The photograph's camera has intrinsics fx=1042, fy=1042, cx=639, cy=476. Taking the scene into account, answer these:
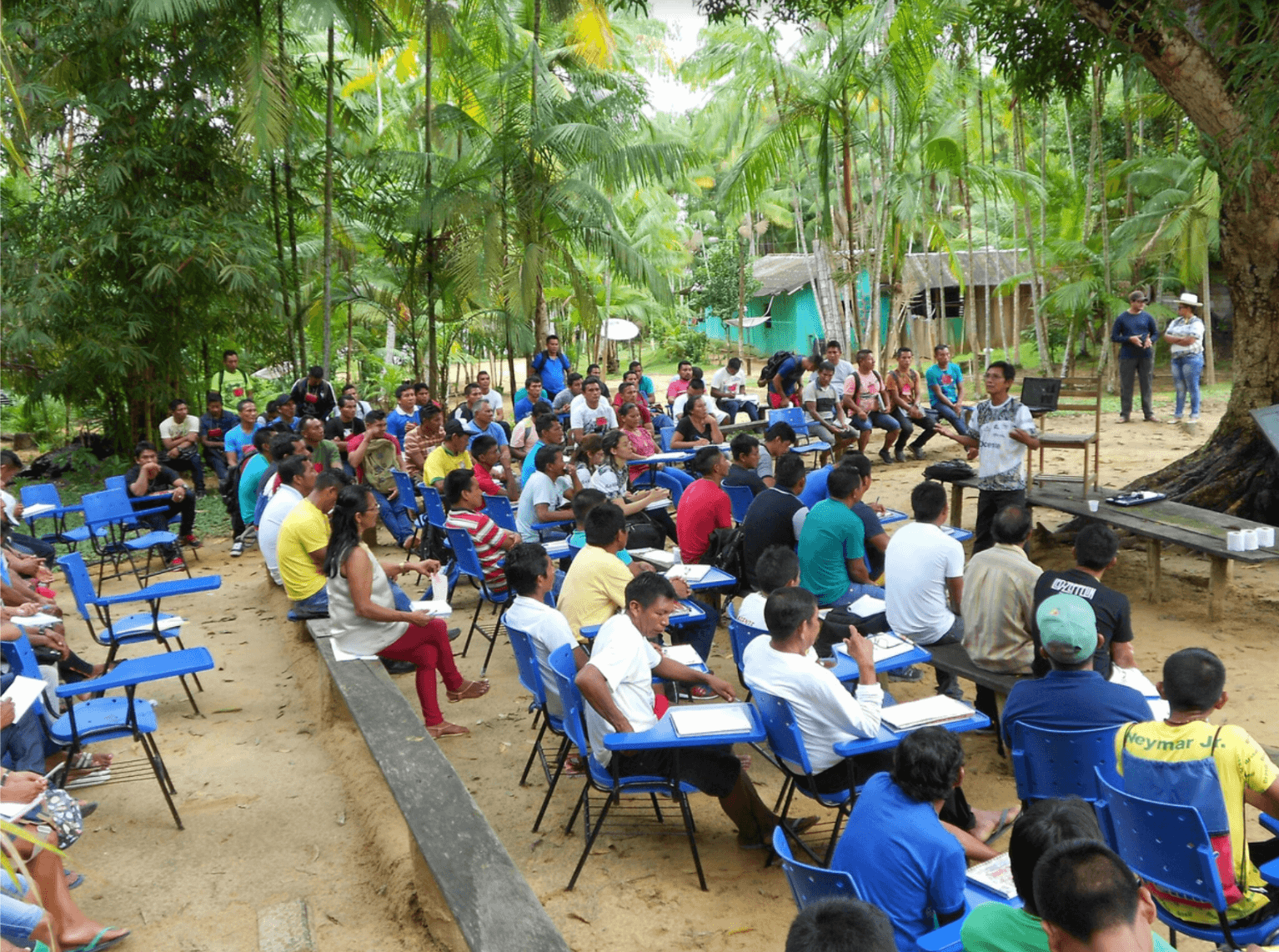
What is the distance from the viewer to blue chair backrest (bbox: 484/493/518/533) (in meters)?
8.12

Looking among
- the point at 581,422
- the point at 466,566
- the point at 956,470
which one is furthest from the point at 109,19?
the point at 956,470

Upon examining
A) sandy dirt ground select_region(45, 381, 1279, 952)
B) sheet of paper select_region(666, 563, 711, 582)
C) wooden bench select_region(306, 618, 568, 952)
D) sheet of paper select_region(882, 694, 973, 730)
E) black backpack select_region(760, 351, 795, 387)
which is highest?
black backpack select_region(760, 351, 795, 387)

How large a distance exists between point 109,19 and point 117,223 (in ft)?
8.17

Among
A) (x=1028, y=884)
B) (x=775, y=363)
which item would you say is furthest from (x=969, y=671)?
(x=775, y=363)

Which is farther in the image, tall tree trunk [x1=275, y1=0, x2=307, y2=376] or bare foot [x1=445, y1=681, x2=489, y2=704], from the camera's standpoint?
tall tree trunk [x1=275, y1=0, x2=307, y2=376]

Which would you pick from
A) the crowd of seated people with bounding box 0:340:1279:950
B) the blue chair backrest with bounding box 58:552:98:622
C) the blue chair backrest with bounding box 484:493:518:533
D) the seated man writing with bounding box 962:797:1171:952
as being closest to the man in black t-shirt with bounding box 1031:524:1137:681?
the crowd of seated people with bounding box 0:340:1279:950

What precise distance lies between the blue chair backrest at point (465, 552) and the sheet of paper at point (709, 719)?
9.66 ft

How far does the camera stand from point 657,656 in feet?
14.8

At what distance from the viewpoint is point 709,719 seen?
4.28 metres

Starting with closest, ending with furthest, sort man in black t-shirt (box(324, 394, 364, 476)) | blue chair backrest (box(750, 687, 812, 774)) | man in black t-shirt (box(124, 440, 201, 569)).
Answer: blue chair backrest (box(750, 687, 812, 774))
man in black t-shirt (box(124, 440, 201, 569))
man in black t-shirt (box(324, 394, 364, 476))

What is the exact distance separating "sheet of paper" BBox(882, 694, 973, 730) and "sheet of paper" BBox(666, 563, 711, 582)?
1965mm

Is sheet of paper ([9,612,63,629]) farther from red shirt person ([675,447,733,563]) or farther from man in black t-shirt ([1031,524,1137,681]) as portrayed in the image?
man in black t-shirt ([1031,524,1137,681])

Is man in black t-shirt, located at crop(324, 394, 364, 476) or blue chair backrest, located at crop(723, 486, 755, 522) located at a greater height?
man in black t-shirt, located at crop(324, 394, 364, 476)

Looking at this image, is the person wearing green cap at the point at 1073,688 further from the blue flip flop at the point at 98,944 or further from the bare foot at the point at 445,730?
the blue flip flop at the point at 98,944
